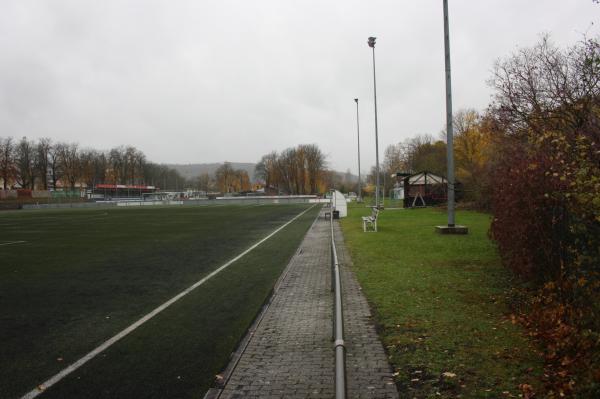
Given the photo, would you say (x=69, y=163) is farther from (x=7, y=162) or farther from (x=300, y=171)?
(x=300, y=171)

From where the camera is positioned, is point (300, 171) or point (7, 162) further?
point (300, 171)

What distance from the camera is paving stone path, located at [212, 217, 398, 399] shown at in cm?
394

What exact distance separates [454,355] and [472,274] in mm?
4519

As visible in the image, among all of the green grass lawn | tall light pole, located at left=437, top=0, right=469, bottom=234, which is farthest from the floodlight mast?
the green grass lawn

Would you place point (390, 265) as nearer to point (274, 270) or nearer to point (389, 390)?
point (274, 270)

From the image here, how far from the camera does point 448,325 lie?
5531 millimetres

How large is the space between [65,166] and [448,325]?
4694 inches

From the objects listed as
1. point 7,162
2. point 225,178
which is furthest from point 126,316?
point 225,178

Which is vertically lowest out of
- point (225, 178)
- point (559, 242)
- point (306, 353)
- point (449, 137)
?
point (306, 353)

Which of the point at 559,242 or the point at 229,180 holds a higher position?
the point at 229,180

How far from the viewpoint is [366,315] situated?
624 cm

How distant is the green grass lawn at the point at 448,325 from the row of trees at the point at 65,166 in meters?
104

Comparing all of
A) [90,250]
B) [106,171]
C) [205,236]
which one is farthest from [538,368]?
[106,171]

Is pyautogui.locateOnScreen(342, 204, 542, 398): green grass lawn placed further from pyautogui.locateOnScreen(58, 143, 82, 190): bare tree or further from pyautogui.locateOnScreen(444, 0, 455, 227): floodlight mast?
pyautogui.locateOnScreen(58, 143, 82, 190): bare tree
